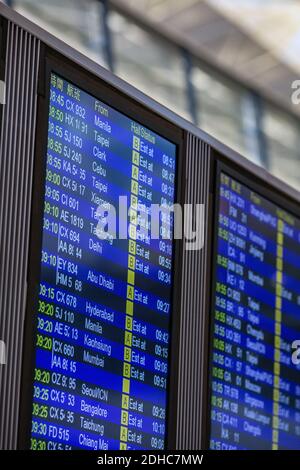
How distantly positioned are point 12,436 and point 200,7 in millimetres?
4469

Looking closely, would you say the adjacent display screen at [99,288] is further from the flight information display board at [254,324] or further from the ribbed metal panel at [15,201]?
the flight information display board at [254,324]

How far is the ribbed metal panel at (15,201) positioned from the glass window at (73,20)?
665mm

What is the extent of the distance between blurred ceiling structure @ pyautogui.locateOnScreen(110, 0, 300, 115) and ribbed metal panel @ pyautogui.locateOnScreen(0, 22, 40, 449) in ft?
8.72

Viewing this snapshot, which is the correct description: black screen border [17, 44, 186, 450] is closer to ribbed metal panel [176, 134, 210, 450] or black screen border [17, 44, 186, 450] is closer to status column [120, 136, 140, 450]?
ribbed metal panel [176, 134, 210, 450]

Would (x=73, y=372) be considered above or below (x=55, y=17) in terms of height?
below

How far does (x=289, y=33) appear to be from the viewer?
9.92 m

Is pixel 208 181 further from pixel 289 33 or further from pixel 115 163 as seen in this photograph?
pixel 289 33

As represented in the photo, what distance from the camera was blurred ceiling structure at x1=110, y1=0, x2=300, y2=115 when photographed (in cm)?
869

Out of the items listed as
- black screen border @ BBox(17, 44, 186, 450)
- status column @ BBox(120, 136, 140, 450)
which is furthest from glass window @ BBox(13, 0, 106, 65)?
status column @ BBox(120, 136, 140, 450)

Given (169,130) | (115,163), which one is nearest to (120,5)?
(169,130)

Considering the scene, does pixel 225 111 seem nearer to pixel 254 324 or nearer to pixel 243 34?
pixel 243 34

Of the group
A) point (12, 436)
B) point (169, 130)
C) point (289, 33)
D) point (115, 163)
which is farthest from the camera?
point (289, 33)

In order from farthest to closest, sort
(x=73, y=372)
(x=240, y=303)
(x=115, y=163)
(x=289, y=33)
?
1. (x=289, y=33)
2. (x=240, y=303)
3. (x=115, y=163)
4. (x=73, y=372)

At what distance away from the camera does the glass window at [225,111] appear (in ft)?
27.2
